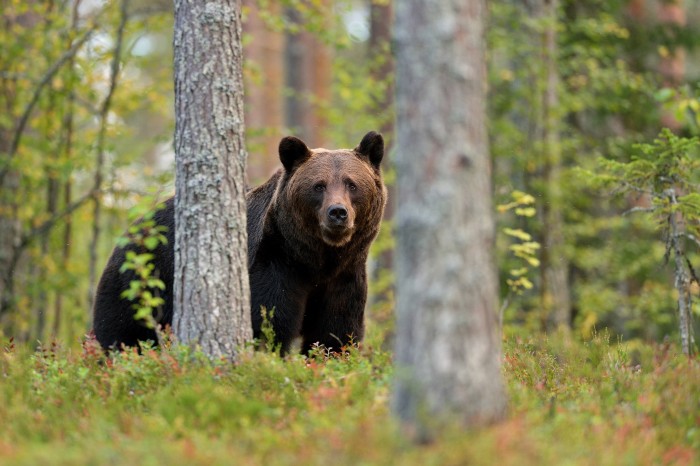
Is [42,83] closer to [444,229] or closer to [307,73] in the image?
[444,229]

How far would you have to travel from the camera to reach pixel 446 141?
4.13m

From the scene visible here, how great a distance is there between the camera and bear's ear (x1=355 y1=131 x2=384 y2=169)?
827 cm

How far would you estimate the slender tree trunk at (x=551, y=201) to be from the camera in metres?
13.8

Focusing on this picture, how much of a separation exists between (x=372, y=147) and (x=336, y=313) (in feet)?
5.39

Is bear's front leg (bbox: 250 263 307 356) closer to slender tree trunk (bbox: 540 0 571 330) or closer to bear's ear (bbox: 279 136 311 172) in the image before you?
bear's ear (bbox: 279 136 311 172)

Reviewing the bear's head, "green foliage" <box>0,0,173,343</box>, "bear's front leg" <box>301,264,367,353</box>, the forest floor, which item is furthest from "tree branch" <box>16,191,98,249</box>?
the forest floor

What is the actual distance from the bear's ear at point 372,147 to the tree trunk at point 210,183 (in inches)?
92.2

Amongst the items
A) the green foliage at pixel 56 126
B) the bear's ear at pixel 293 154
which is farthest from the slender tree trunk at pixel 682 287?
the green foliage at pixel 56 126

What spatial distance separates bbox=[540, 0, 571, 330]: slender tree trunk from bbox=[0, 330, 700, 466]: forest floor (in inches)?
297

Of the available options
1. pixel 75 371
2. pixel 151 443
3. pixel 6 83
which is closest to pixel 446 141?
pixel 151 443

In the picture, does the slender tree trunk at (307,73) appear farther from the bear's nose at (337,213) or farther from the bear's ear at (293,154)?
the bear's nose at (337,213)

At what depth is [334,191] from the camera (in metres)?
7.72

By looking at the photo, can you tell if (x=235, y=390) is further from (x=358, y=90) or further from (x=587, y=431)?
(x=358, y=90)

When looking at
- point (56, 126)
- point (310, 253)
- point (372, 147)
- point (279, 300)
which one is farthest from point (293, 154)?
point (56, 126)
